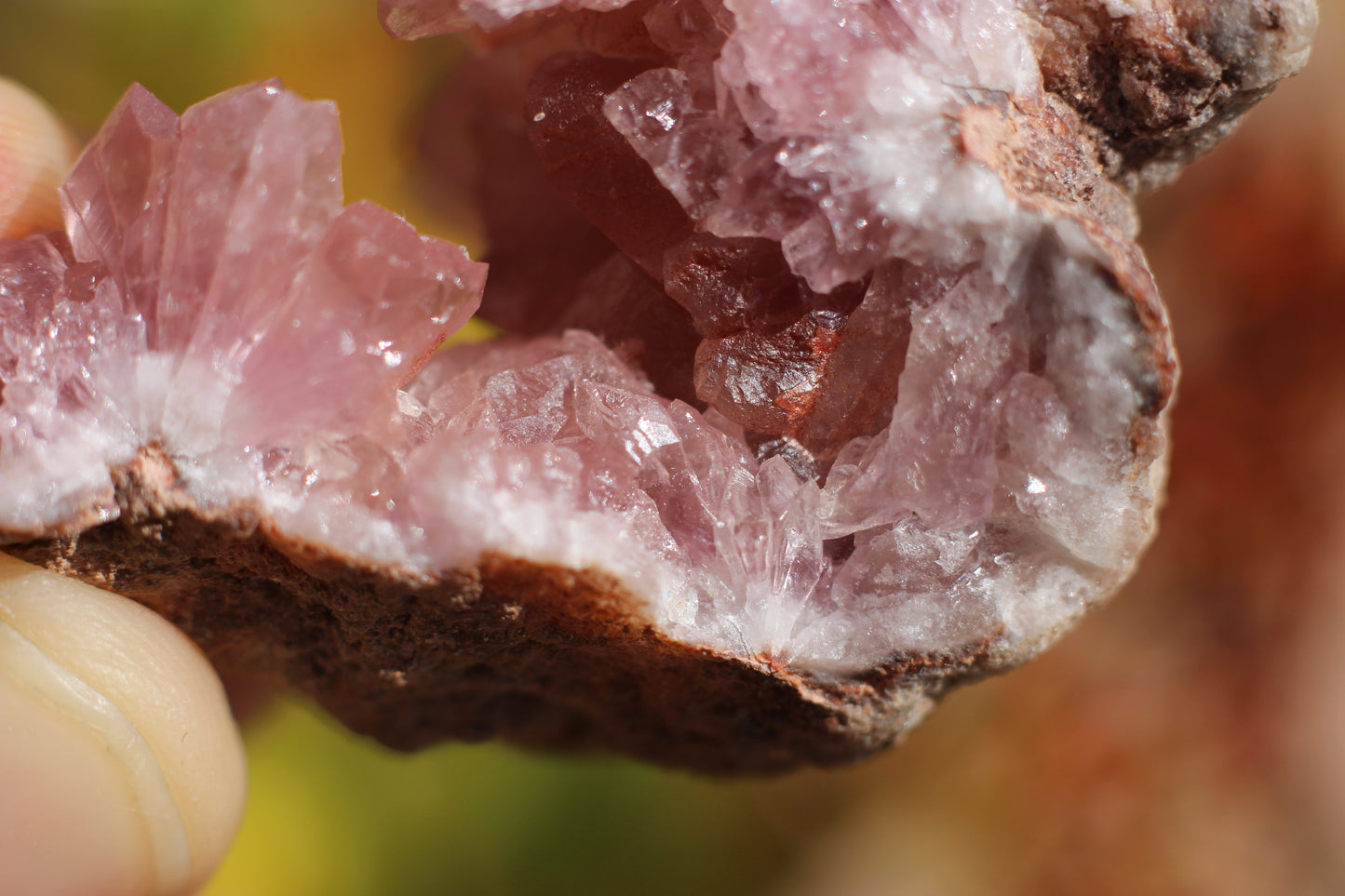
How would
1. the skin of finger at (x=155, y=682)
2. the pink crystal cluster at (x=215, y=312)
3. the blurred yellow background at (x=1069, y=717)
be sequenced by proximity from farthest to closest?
the blurred yellow background at (x=1069, y=717) → the skin of finger at (x=155, y=682) → the pink crystal cluster at (x=215, y=312)

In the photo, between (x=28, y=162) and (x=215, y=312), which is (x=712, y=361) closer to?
A: (x=215, y=312)

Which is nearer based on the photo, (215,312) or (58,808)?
(215,312)

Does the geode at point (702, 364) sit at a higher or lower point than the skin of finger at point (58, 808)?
higher

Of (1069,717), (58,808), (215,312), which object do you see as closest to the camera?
(215,312)

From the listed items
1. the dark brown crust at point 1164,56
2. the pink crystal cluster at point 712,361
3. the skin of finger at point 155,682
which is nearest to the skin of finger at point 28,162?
the pink crystal cluster at point 712,361

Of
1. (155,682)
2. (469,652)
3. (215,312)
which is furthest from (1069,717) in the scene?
(215,312)

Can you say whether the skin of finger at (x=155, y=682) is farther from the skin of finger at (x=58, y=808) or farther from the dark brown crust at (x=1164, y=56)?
the dark brown crust at (x=1164, y=56)

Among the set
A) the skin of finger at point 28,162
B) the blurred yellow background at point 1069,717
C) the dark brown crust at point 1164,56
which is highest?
the dark brown crust at point 1164,56

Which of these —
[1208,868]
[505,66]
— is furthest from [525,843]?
[505,66]
